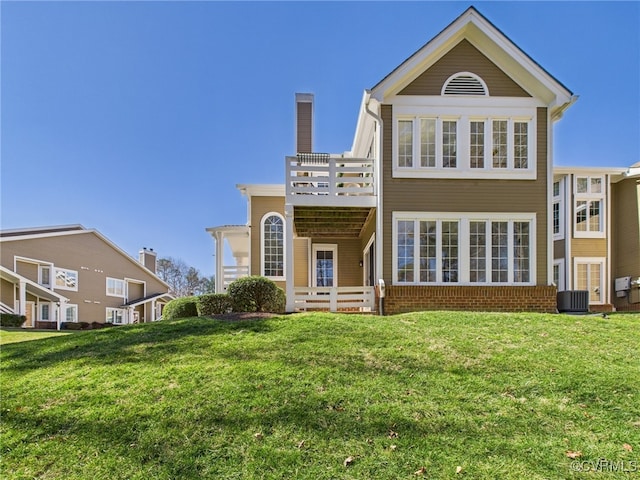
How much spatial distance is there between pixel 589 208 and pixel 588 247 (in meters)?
1.66

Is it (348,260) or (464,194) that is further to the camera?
(348,260)

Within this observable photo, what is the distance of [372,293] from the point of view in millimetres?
11484

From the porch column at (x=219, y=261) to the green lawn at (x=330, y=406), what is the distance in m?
7.95

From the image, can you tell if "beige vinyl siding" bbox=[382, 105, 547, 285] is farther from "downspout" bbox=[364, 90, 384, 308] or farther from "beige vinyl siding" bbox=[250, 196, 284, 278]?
"beige vinyl siding" bbox=[250, 196, 284, 278]

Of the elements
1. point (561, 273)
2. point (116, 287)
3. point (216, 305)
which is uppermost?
point (561, 273)

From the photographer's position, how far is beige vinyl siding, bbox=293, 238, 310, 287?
1581 cm

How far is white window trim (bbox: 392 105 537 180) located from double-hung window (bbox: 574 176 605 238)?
23.6ft

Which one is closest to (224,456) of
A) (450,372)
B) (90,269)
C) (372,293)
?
(450,372)

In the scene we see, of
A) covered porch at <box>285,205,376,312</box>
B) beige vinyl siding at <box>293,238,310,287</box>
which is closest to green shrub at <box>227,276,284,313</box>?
covered porch at <box>285,205,376,312</box>

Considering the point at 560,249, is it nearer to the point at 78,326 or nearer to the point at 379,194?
the point at 379,194

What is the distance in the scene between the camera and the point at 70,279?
1049 inches

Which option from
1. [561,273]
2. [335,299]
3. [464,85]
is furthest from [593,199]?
[335,299]

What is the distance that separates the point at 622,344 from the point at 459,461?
4.84 meters

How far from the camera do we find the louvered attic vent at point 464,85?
11438mm
